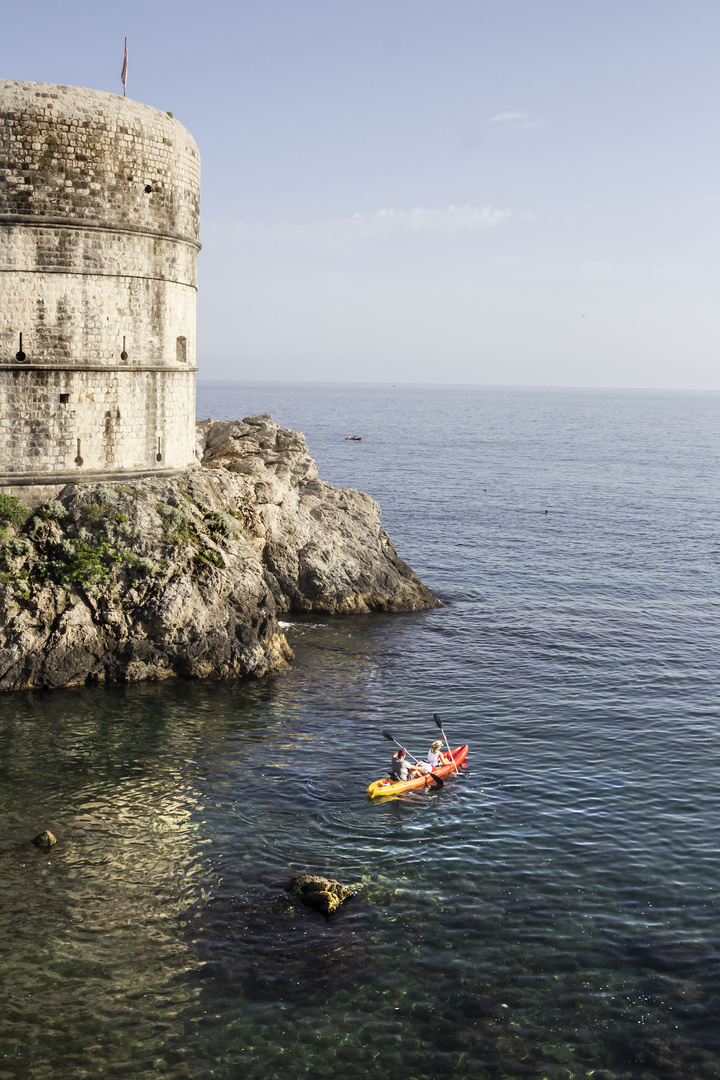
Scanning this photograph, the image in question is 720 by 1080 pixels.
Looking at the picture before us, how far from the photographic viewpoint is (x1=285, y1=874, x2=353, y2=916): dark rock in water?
16969 millimetres

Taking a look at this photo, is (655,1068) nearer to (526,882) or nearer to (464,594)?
(526,882)

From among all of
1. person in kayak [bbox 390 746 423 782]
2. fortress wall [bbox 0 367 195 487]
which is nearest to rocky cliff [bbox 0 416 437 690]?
fortress wall [bbox 0 367 195 487]

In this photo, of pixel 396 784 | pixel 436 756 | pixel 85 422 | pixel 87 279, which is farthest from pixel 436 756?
pixel 87 279

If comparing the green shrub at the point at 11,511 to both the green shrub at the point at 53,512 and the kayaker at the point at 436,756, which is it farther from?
the kayaker at the point at 436,756

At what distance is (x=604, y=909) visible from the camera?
17391 millimetres

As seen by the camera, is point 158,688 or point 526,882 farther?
point 158,688

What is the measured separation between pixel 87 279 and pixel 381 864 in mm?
21862

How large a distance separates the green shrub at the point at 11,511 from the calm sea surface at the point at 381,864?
247 inches

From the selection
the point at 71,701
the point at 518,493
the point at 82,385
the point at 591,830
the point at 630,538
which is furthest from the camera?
the point at 518,493

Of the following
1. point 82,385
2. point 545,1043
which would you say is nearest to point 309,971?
point 545,1043

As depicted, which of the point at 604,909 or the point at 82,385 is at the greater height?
the point at 82,385

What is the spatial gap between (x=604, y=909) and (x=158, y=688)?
15.8 meters

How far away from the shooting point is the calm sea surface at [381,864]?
1388 centimetres

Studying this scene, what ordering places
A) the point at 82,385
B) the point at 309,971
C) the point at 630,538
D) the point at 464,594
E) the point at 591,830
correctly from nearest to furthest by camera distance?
the point at 309,971, the point at 591,830, the point at 82,385, the point at 464,594, the point at 630,538
